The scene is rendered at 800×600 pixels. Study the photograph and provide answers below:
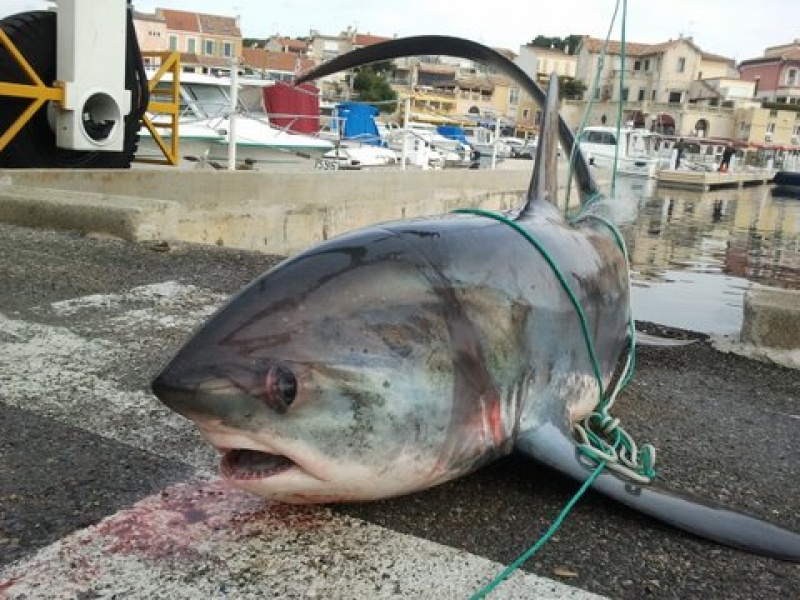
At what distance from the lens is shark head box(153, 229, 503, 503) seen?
1685 mm

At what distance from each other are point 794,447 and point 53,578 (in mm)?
2752

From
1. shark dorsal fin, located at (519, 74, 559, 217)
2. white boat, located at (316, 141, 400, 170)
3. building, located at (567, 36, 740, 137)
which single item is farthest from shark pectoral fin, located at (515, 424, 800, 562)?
building, located at (567, 36, 740, 137)

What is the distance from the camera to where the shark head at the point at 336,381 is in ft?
5.53

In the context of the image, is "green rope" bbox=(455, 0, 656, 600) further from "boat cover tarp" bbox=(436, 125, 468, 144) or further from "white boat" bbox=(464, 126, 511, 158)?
"boat cover tarp" bbox=(436, 125, 468, 144)

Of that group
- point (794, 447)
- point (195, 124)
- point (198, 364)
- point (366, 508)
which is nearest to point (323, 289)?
point (198, 364)

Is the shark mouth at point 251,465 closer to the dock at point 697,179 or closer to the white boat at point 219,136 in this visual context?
the white boat at point 219,136

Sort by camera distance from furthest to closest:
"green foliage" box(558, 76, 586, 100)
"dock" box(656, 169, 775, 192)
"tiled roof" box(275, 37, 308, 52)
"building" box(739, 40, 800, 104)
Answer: "tiled roof" box(275, 37, 308, 52) < "building" box(739, 40, 800, 104) < "green foliage" box(558, 76, 586, 100) < "dock" box(656, 169, 775, 192)

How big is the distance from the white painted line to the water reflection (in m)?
4.11

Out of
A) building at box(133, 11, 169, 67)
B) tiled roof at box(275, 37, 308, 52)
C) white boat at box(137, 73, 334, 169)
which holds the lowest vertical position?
white boat at box(137, 73, 334, 169)

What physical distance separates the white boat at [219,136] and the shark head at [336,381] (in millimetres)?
12068

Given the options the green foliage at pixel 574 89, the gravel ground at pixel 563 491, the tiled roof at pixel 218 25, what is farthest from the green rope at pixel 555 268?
the tiled roof at pixel 218 25

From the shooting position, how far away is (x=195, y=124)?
1515 cm

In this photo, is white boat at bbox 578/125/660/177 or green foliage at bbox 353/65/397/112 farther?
green foliage at bbox 353/65/397/112

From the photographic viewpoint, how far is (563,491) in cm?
236
